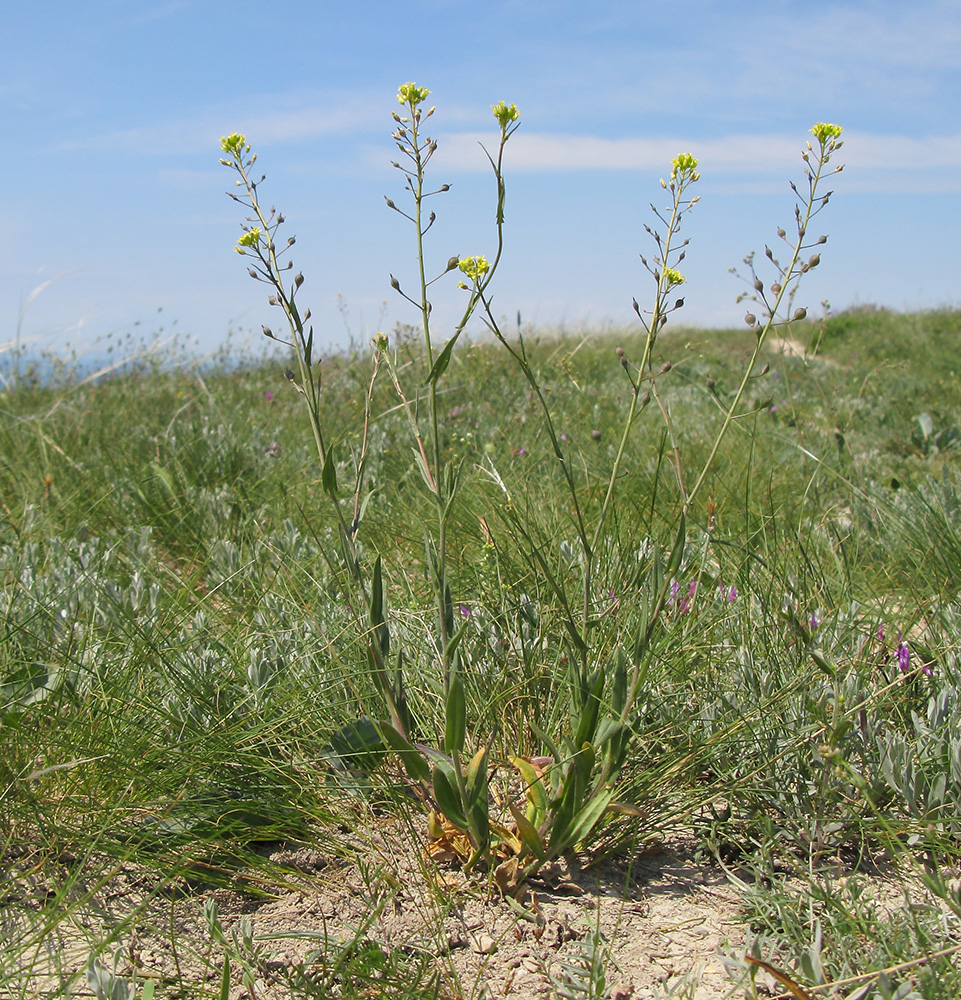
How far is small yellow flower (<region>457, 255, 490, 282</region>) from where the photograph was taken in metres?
1.67

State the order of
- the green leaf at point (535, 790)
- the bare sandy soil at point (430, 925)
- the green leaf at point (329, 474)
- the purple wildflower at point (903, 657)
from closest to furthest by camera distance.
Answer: the bare sandy soil at point (430, 925)
the green leaf at point (329, 474)
the green leaf at point (535, 790)
the purple wildflower at point (903, 657)

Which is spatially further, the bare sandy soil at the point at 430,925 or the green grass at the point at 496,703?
the green grass at the point at 496,703

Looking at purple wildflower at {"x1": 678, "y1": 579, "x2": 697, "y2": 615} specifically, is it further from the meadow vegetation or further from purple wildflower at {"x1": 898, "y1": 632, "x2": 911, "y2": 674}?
purple wildflower at {"x1": 898, "y1": 632, "x2": 911, "y2": 674}

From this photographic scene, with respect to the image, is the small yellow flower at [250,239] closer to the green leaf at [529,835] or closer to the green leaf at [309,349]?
the green leaf at [309,349]

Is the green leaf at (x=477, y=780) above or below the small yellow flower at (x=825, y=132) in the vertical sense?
below

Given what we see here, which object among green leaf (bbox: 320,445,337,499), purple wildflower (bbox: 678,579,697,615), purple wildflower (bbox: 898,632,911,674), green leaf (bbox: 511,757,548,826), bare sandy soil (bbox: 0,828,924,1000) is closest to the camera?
bare sandy soil (bbox: 0,828,924,1000)

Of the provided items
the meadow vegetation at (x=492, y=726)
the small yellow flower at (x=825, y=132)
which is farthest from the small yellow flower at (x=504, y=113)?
the small yellow flower at (x=825, y=132)

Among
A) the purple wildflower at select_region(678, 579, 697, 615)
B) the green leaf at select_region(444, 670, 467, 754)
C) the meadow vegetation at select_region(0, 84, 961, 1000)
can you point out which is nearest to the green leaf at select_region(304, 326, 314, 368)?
the meadow vegetation at select_region(0, 84, 961, 1000)

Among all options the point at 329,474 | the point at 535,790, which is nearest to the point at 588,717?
the point at 535,790

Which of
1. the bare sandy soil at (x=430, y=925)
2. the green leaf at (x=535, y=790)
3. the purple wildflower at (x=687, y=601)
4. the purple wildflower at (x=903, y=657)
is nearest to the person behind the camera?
the bare sandy soil at (x=430, y=925)

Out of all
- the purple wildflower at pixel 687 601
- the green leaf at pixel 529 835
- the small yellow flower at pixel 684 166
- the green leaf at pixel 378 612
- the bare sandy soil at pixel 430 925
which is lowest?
the bare sandy soil at pixel 430 925

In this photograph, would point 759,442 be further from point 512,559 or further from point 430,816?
point 430,816

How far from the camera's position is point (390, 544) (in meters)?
3.22

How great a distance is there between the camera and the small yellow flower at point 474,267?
167cm
